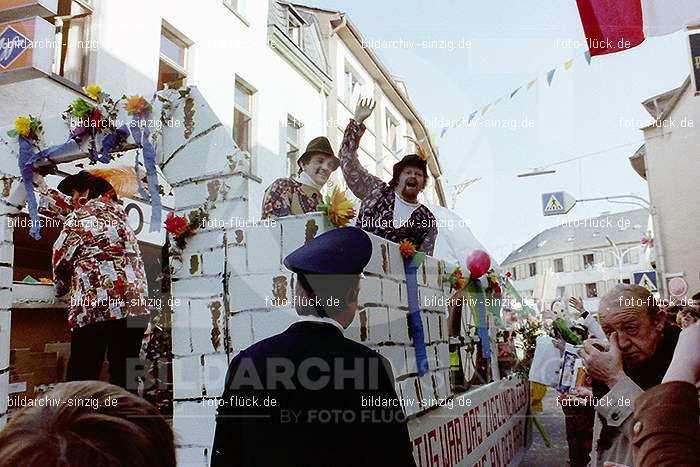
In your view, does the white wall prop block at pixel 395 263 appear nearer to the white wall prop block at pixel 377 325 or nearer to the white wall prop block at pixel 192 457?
the white wall prop block at pixel 377 325

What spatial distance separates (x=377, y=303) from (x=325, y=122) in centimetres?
977

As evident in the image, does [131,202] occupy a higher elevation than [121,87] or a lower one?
lower

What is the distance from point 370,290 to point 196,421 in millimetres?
1129

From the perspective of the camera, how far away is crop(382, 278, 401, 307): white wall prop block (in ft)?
9.62

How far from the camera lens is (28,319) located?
4.52 metres

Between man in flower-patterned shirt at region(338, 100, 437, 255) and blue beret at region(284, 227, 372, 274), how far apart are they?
5.39 feet

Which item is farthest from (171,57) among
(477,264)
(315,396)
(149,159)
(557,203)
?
(557,203)

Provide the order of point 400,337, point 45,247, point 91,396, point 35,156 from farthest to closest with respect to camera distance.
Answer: point 45,247 < point 35,156 < point 400,337 < point 91,396

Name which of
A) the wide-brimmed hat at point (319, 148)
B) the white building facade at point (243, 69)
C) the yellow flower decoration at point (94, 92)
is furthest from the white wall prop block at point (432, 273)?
the yellow flower decoration at point (94, 92)

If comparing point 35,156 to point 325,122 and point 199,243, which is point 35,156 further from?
point 325,122

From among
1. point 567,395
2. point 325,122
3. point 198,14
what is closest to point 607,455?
point 567,395

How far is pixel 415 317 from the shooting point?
3.21m

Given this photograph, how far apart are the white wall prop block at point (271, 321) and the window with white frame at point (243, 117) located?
7452mm

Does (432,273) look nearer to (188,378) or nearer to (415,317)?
(415,317)
